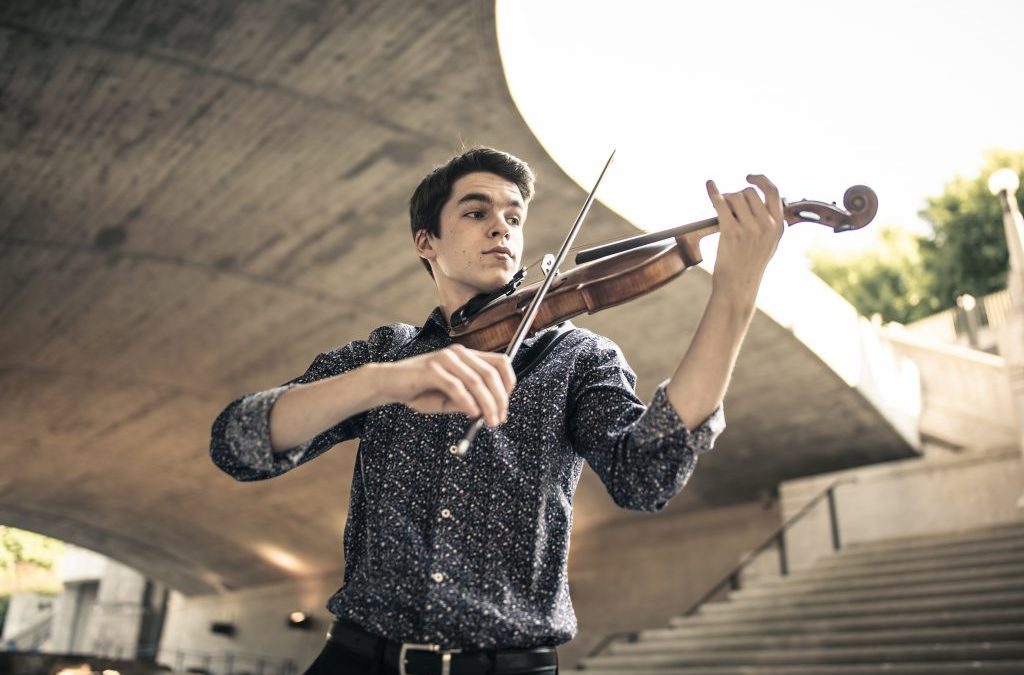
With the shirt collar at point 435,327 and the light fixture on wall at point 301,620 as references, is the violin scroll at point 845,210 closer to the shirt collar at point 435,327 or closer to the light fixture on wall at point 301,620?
the shirt collar at point 435,327

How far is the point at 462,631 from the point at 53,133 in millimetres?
8324

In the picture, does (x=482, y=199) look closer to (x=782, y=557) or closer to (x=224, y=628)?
(x=782, y=557)

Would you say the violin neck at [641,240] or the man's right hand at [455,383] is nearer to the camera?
the man's right hand at [455,383]

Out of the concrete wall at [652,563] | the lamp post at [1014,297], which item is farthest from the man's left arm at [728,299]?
the concrete wall at [652,563]

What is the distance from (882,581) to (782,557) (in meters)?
2.44

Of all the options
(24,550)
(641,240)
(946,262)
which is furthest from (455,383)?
(946,262)

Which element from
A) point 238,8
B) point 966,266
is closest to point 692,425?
point 238,8

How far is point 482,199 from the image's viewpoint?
2080 millimetres

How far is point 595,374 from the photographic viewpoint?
1824 millimetres

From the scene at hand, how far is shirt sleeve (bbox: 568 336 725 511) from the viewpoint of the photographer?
1.57 metres

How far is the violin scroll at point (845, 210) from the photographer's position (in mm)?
1721

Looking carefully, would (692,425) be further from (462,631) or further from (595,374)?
(462,631)

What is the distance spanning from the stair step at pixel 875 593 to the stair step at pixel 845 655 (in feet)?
4.53

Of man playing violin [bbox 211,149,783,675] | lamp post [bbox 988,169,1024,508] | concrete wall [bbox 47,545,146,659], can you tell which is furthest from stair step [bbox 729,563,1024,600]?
concrete wall [bbox 47,545,146,659]
